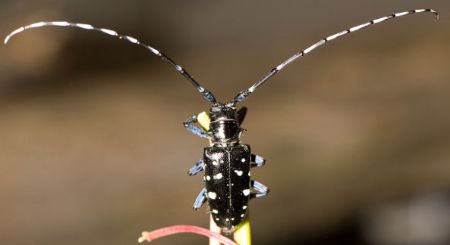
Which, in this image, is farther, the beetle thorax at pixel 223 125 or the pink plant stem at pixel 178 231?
the beetle thorax at pixel 223 125

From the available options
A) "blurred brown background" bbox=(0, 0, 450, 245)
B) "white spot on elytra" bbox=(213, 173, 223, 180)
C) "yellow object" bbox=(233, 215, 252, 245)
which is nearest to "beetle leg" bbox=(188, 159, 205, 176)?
"white spot on elytra" bbox=(213, 173, 223, 180)

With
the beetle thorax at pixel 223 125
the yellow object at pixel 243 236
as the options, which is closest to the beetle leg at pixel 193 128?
the beetle thorax at pixel 223 125

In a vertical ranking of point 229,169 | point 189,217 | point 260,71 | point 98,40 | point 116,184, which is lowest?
point 229,169

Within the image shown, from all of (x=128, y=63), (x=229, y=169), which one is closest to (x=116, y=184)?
(x=128, y=63)

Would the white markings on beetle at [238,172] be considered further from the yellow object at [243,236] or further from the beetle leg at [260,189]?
the yellow object at [243,236]

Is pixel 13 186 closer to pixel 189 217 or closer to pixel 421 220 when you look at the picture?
pixel 189 217

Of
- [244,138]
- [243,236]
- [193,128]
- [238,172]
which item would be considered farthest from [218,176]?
[244,138]
